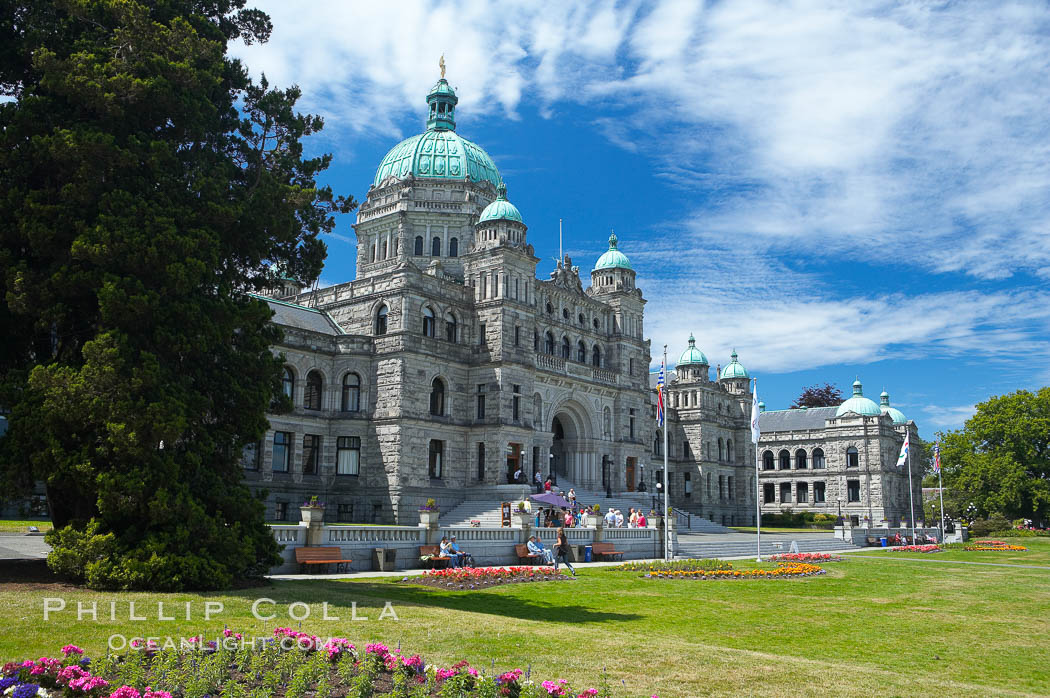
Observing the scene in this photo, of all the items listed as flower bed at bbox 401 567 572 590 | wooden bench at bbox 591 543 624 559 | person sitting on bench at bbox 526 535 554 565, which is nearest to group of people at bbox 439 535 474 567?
flower bed at bbox 401 567 572 590

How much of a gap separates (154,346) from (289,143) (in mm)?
7438

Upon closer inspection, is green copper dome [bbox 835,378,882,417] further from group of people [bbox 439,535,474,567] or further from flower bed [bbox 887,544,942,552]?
group of people [bbox 439,535,474,567]

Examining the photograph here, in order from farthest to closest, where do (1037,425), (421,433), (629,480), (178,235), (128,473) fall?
1. (1037,425)
2. (629,480)
3. (421,433)
4. (178,235)
5. (128,473)

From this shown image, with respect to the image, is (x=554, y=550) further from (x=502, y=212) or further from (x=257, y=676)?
(x=502, y=212)

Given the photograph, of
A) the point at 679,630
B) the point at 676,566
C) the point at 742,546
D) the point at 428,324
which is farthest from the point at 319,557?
the point at 742,546

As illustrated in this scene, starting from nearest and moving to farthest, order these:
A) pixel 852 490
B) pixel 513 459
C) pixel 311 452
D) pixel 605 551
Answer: pixel 605 551
pixel 311 452
pixel 513 459
pixel 852 490

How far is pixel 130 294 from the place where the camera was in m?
17.9

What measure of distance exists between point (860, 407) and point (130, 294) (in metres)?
77.5

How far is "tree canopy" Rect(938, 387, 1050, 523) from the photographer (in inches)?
2596

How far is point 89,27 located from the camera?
65.5 feet

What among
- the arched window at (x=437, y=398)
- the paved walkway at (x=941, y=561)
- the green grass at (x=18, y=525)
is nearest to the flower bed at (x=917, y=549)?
the paved walkway at (x=941, y=561)

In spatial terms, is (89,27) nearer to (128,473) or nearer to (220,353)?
(220,353)

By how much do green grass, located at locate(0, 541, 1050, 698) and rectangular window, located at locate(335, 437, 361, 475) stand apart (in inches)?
889

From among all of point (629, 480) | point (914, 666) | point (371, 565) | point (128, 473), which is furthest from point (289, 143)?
point (629, 480)
